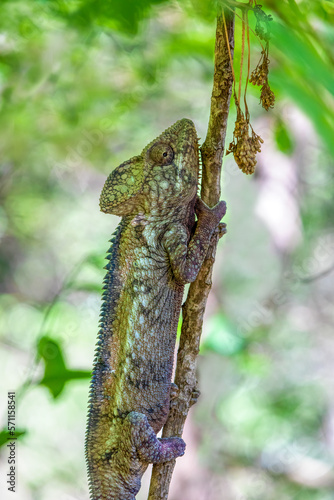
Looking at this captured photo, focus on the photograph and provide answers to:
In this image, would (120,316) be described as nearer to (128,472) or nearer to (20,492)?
(128,472)

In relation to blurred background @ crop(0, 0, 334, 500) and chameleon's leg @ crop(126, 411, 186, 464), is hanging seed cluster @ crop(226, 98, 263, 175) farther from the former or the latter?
chameleon's leg @ crop(126, 411, 186, 464)

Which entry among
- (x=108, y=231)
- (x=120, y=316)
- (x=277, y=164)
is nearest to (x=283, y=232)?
(x=277, y=164)

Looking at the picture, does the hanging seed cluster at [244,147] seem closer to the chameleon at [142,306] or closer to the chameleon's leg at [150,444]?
the chameleon at [142,306]

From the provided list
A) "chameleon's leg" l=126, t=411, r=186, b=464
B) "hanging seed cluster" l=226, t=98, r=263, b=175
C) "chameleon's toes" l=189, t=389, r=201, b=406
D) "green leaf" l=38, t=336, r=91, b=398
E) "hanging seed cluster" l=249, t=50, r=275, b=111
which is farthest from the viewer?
"chameleon's toes" l=189, t=389, r=201, b=406

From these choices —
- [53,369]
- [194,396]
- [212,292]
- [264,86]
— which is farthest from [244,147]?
[212,292]

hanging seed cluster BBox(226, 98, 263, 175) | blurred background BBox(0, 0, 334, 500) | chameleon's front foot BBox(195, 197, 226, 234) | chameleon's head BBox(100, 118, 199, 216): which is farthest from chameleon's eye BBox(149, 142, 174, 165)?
hanging seed cluster BBox(226, 98, 263, 175)

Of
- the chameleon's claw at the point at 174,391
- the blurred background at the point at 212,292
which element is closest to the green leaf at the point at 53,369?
the chameleon's claw at the point at 174,391
